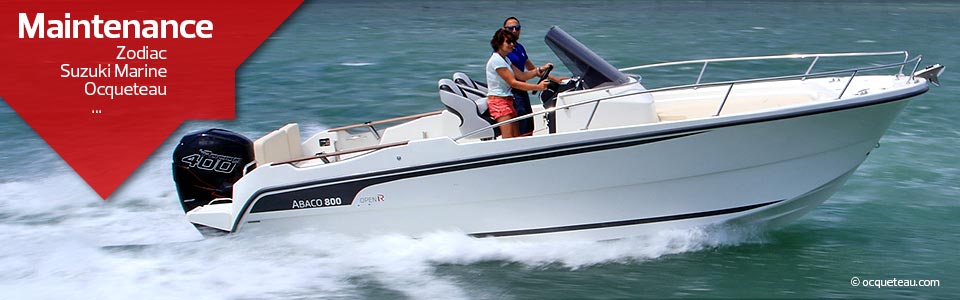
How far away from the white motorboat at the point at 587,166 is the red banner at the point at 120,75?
3.03 metres

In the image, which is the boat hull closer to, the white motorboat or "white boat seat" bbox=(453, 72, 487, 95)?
the white motorboat

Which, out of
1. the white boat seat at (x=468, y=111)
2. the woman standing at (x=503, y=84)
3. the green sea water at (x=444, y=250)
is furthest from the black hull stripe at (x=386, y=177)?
the white boat seat at (x=468, y=111)

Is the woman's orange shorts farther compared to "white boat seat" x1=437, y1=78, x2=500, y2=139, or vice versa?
"white boat seat" x1=437, y1=78, x2=500, y2=139

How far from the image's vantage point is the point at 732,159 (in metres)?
6.65

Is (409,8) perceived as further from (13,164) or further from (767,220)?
(767,220)

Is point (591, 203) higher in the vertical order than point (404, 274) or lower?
higher

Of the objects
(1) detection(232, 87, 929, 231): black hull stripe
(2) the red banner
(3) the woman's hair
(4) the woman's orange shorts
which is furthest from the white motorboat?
(2) the red banner

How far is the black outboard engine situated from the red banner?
2334mm

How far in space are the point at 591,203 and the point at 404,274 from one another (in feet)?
4.45

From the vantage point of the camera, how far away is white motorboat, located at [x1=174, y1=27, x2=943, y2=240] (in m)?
6.59

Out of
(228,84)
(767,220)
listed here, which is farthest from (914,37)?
(767,220)

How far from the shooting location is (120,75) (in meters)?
18.2

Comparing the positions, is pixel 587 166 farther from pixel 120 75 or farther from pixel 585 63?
pixel 120 75

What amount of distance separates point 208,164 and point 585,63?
9.13ft
